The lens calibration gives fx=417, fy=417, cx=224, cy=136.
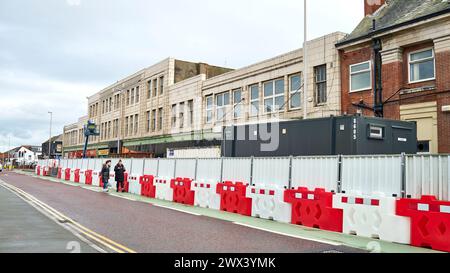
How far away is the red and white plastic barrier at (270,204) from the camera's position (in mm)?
11727

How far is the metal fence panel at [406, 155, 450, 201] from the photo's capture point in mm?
8258

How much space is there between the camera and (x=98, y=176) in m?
28.3

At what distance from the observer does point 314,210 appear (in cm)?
1075

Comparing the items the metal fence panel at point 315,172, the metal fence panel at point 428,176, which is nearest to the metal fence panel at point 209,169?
the metal fence panel at point 315,172

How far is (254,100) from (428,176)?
21.1 metres

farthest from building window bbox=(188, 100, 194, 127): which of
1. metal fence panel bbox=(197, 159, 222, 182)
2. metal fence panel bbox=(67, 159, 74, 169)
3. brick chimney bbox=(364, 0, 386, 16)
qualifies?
metal fence panel bbox=(197, 159, 222, 182)

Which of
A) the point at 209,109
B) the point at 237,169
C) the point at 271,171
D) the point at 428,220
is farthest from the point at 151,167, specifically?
the point at 428,220

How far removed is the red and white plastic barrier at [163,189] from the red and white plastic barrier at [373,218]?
9.32 metres

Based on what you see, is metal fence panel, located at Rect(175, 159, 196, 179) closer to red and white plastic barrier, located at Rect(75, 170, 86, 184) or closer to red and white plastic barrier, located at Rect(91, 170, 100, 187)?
red and white plastic barrier, located at Rect(91, 170, 100, 187)

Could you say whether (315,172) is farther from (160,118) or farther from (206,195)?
(160,118)

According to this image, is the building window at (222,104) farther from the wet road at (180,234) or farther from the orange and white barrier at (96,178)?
the wet road at (180,234)
